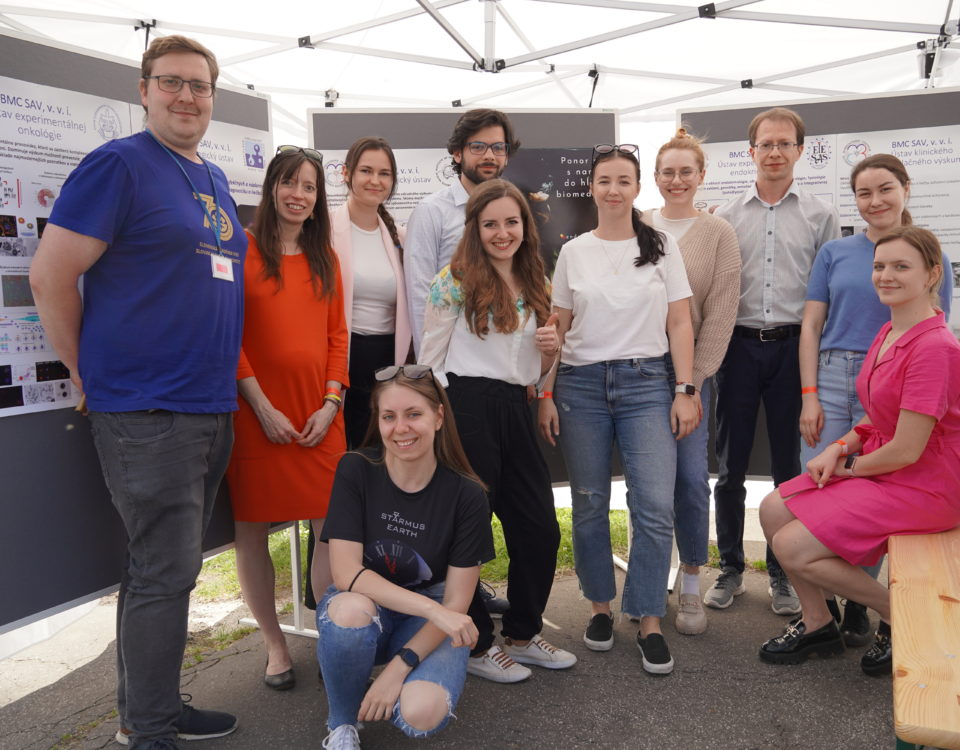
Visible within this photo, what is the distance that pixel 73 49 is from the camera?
2.50 meters

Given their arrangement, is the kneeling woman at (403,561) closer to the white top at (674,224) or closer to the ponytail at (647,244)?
the ponytail at (647,244)

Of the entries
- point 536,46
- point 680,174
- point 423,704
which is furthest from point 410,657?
point 536,46

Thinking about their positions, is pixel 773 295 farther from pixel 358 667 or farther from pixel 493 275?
pixel 358 667

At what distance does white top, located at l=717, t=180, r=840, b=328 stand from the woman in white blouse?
990 mm

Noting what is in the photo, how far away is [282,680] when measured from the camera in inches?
110

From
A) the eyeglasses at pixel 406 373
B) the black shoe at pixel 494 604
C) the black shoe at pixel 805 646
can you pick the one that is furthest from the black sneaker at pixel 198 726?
the black shoe at pixel 805 646

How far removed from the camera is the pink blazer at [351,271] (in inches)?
115

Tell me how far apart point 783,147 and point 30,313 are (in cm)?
277

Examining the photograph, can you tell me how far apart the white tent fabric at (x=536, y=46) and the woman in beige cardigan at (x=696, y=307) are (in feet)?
8.57

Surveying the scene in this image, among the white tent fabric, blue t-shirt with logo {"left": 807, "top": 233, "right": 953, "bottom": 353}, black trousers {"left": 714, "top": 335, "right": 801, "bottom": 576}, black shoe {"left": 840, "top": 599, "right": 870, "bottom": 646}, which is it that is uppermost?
the white tent fabric

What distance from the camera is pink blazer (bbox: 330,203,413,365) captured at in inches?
115

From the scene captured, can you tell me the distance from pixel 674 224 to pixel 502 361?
3.43 ft

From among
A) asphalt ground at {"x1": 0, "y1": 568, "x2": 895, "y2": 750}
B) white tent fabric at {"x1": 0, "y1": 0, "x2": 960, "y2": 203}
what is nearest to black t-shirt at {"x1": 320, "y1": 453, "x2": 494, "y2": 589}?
asphalt ground at {"x1": 0, "y1": 568, "x2": 895, "y2": 750}

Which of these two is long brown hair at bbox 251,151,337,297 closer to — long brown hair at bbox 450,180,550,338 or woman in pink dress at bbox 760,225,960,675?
long brown hair at bbox 450,180,550,338
